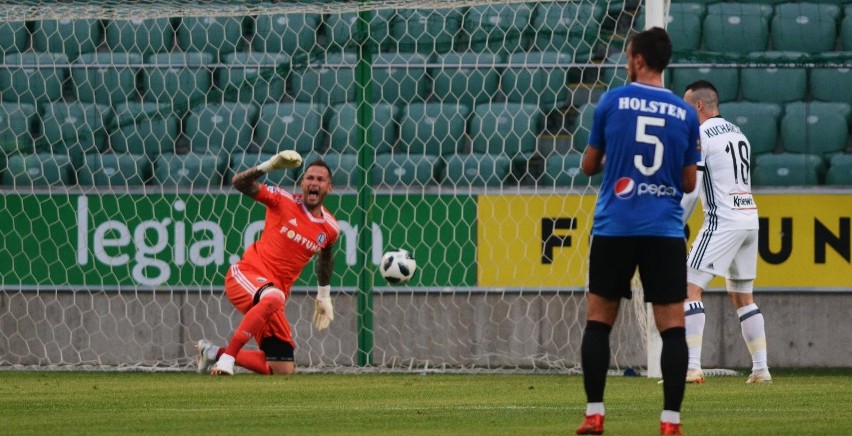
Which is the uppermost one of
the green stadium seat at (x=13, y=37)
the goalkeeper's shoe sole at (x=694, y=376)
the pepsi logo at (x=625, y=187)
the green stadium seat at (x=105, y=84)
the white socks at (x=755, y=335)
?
the green stadium seat at (x=13, y=37)

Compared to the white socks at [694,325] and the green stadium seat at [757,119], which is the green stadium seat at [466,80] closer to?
the green stadium seat at [757,119]

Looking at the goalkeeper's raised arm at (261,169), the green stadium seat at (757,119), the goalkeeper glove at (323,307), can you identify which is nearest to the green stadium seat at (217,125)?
the goalkeeper glove at (323,307)

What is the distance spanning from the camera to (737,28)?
12398 mm

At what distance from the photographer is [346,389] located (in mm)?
7961

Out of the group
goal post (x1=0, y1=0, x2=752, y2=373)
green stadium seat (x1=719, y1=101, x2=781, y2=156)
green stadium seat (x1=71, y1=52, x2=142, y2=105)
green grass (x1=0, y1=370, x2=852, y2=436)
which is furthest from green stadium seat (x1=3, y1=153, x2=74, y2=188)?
green stadium seat (x1=719, y1=101, x2=781, y2=156)

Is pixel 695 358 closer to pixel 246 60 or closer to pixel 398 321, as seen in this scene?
pixel 398 321

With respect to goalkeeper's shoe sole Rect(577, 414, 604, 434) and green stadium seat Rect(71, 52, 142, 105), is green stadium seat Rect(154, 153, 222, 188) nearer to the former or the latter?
green stadium seat Rect(71, 52, 142, 105)

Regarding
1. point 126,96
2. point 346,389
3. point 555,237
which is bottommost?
point 346,389

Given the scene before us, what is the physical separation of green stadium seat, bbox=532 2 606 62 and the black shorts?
594 centimetres

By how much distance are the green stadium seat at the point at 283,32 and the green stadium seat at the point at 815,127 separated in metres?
3.86

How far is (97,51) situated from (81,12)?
150 cm

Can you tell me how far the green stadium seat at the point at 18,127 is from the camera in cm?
1114

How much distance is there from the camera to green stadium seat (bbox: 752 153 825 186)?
10.7 metres

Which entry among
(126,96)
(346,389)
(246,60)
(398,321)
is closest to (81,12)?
(126,96)
